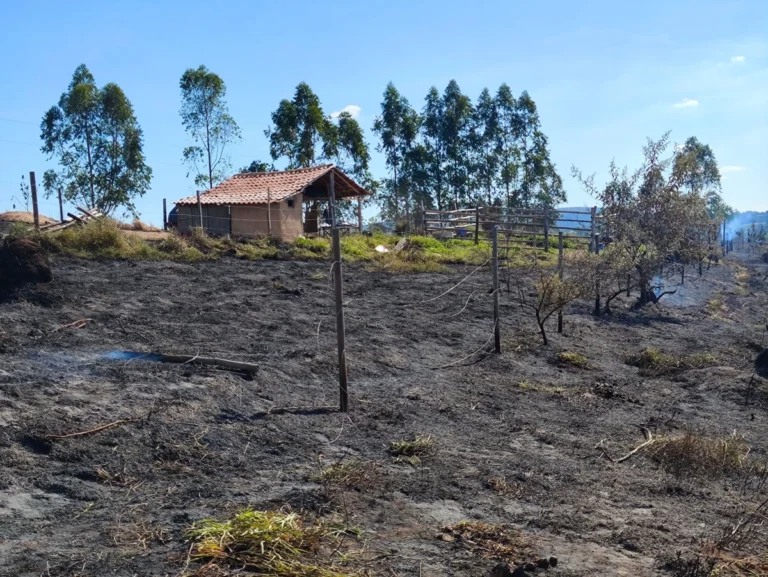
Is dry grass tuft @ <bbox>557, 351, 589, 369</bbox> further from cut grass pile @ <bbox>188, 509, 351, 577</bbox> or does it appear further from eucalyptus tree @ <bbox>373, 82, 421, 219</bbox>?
eucalyptus tree @ <bbox>373, 82, 421, 219</bbox>

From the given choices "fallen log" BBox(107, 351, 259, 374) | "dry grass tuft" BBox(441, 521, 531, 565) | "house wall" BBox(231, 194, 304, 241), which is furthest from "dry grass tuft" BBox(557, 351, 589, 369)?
"house wall" BBox(231, 194, 304, 241)

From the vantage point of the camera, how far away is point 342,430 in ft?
26.1

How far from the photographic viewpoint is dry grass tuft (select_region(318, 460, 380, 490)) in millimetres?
6180

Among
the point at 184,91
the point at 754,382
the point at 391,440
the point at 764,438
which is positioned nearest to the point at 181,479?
the point at 391,440

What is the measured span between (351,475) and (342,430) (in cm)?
162

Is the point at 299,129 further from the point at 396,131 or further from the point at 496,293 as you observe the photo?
the point at 496,293

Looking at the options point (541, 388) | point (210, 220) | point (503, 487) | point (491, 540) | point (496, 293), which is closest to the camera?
point (491, 540)

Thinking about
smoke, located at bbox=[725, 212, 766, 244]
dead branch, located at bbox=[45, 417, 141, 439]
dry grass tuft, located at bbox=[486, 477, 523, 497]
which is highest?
dead branch, located at bbox=[45, 417, 141, 439]

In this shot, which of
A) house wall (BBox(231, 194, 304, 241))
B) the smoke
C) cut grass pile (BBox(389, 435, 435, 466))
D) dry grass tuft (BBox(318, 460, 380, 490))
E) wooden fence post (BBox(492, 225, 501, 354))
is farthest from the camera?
the smoke

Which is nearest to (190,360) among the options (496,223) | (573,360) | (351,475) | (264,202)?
(351,475)

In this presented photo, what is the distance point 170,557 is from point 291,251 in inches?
707

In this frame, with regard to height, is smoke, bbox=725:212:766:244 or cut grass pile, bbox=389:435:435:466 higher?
cut grass pile, bbox=389:435:435:466

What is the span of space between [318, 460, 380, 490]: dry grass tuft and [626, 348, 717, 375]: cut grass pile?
741 cm

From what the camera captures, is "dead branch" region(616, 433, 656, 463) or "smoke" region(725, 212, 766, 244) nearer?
"dead branch" region(616, 433, 656, 463)
